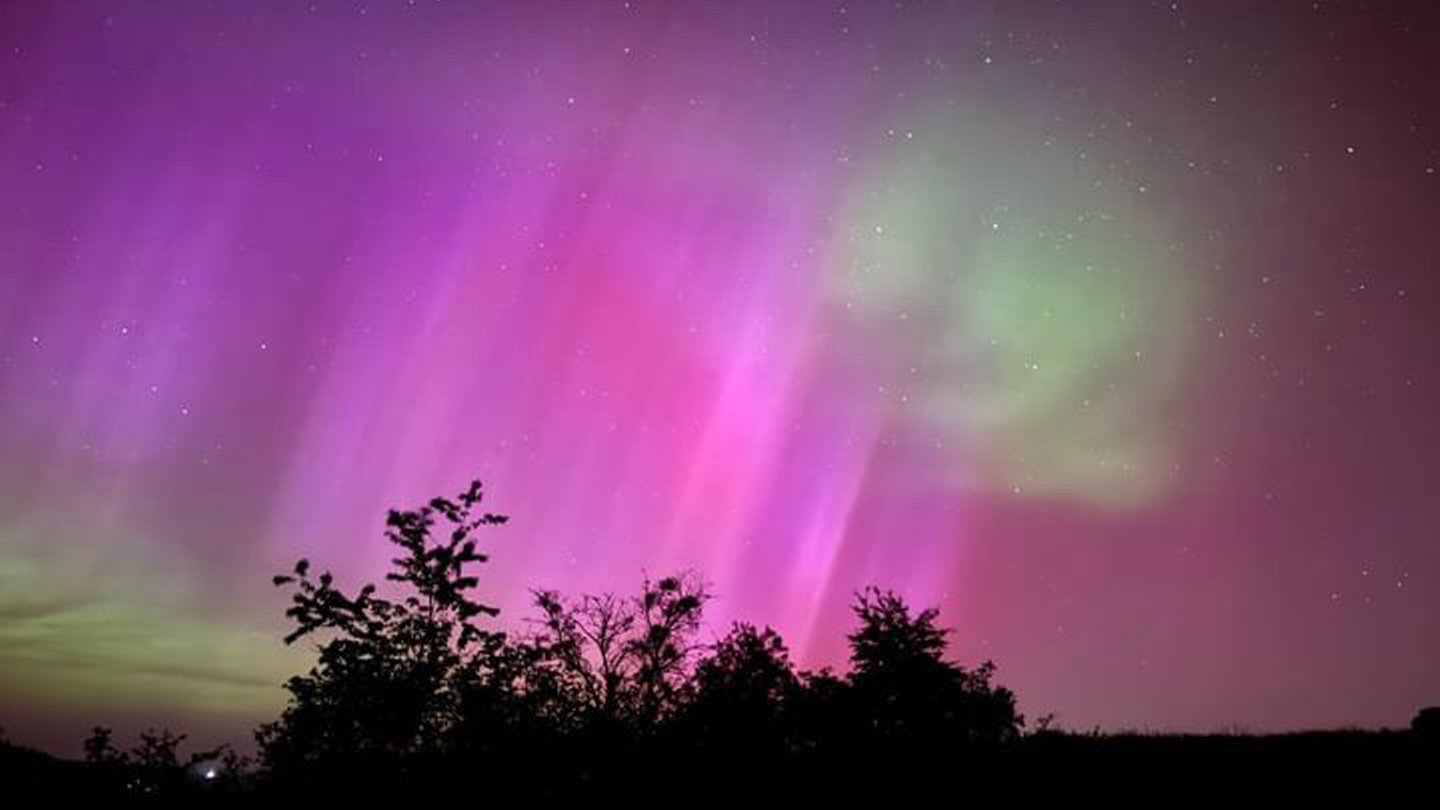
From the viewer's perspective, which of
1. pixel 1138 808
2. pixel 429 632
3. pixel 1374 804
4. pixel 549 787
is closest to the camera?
pixel 1374 804

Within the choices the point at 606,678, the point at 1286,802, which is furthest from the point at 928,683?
the point at 1286,802

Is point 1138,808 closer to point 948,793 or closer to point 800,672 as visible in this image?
point 948,793

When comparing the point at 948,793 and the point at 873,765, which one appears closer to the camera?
the point at 948,793

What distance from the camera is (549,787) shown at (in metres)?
26.9

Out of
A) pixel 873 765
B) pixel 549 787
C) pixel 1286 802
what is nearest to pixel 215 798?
pixel 549 787

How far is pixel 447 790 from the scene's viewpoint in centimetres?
2778

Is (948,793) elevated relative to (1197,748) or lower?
lower

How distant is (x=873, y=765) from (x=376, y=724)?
17273 millimetres

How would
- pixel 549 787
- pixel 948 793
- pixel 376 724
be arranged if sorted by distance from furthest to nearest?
pixel 376 724 < pixel 549 787 < pixel 948 793

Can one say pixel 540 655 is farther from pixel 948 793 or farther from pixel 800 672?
pixel 948 793

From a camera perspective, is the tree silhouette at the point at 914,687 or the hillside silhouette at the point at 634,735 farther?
the tree silhouette at the point at 914,687

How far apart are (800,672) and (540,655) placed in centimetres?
1631

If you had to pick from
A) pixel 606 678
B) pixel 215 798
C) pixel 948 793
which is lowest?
pixel 215 798

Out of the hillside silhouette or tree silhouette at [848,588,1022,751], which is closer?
the hillside silhouette
